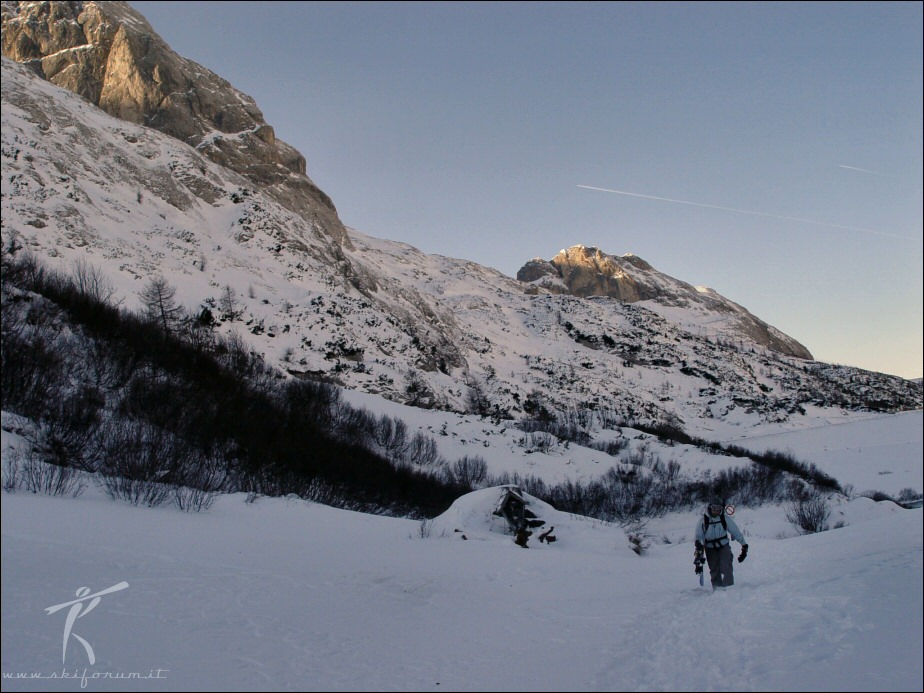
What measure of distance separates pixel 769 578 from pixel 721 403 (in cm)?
8998

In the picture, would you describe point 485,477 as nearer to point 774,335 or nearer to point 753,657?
point 753,657

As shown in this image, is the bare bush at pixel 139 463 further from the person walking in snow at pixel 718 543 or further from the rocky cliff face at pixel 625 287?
the rocky cliff face at pixel 625 287

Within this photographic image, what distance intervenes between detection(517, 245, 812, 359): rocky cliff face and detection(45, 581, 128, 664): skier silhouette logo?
167 m

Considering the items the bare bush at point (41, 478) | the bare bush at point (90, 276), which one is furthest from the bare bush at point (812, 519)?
the bare bush at point (90, 276)

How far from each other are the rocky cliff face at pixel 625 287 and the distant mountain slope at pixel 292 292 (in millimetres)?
67989

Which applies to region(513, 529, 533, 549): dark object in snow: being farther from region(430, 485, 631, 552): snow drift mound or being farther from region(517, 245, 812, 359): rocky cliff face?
region(517, 245, 812, 359): rocky cliff face

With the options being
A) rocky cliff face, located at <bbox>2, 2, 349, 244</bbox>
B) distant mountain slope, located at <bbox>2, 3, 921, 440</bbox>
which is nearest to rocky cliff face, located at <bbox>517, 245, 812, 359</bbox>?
distant mountain slope, located at <bbox>2, 3, 921, 440</bbox>

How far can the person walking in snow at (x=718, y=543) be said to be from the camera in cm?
758

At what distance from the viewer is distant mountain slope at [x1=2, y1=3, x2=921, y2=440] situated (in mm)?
41031

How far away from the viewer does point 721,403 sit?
87.5m

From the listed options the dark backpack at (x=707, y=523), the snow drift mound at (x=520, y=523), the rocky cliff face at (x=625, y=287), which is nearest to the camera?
the dark backpack at (x=707, y=523)

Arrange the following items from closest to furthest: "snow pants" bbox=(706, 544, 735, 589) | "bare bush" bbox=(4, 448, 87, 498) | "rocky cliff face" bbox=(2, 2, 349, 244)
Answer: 1. "bare bush" bbox=(4, 448, 87, 498)
2. "snow pants" bbox=(706, 544, 735, 589)
3. "rocky cliff face" bbox=(2, 2, 349, 244)

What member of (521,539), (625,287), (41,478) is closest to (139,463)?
(41,478)

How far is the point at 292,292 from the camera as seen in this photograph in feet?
162
